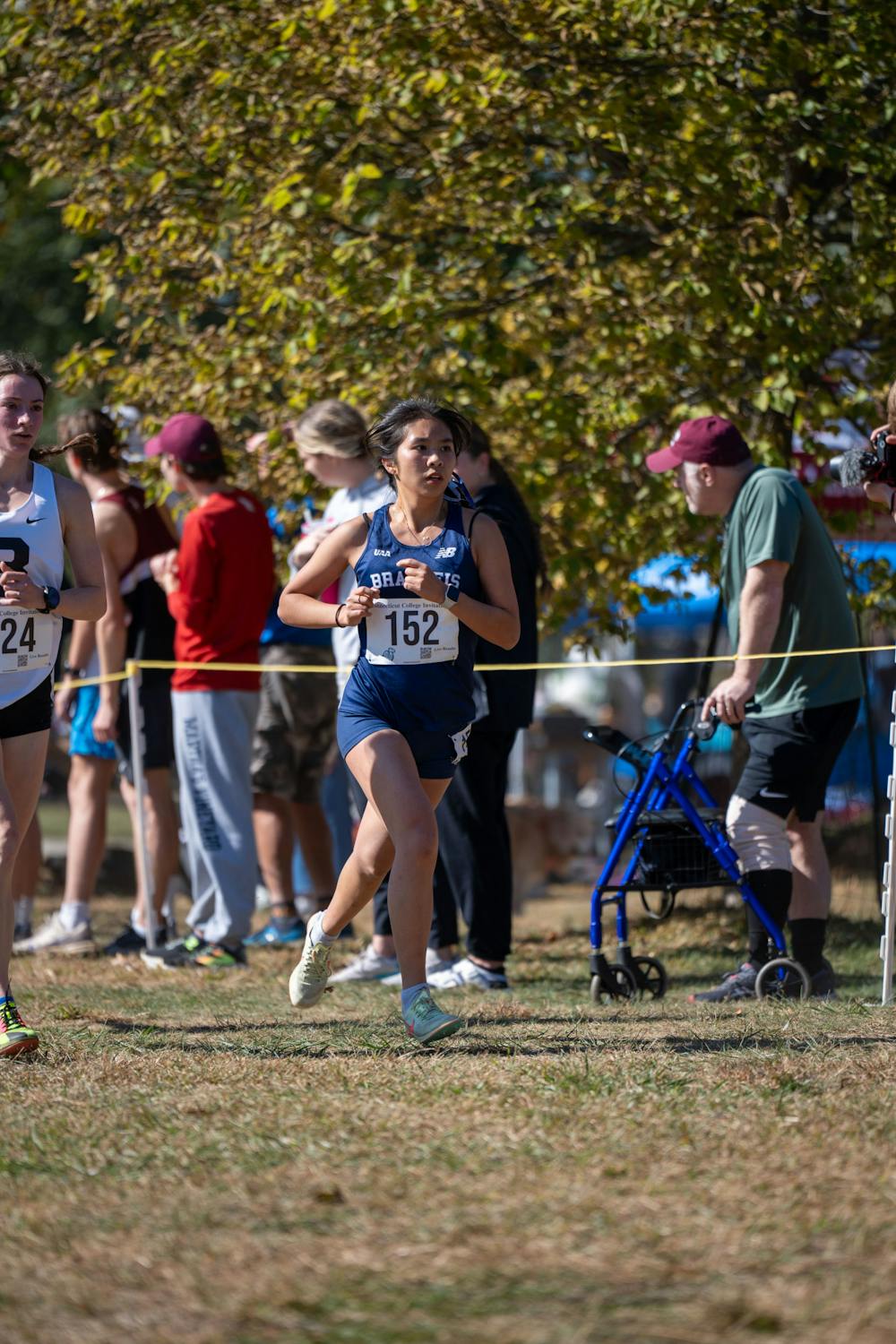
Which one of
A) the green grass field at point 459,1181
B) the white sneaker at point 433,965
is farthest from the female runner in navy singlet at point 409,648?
the white sneaker at point 433,965

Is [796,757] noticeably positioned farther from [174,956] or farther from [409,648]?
[174,956]

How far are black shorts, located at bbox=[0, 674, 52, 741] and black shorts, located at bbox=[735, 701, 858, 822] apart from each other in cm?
262

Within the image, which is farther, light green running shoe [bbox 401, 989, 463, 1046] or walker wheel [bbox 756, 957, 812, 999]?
walker wheel [bbox 756, 957, 812, 999]

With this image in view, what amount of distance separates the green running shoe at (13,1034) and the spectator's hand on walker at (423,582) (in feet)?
5.77

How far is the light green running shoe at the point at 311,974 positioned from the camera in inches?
214

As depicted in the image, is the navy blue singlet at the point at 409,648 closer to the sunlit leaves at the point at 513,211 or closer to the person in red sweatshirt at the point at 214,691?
the person in red sweatshirt at the point at 214,691

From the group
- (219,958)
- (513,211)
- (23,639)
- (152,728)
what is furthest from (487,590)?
(513,211)

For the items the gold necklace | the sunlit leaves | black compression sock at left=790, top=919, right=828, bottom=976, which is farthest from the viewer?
the sunlit leaves

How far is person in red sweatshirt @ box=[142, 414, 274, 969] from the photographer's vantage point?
25.1 feet

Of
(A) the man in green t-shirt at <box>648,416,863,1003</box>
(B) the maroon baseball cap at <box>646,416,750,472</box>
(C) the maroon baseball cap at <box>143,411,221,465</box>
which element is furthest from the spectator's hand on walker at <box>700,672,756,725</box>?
(C) the maroon baseball cap at <box>143,411,221,465</box>

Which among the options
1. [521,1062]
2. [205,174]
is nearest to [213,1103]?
[521,1062]

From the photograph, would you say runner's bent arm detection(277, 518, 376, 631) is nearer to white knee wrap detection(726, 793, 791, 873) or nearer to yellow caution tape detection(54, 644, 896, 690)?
yellow caution tape detection(54, 644, 896, 690)

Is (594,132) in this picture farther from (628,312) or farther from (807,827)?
(807,827)

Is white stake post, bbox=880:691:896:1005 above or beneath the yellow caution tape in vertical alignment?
beneath
